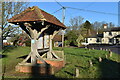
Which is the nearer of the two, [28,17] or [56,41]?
[28,17]

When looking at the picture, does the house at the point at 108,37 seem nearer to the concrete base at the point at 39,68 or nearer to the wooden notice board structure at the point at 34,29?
the wooden notice board structure at the point at 34,29

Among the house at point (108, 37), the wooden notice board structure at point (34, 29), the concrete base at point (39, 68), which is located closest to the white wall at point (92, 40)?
the house at point (108, 37)

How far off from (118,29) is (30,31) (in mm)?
50870

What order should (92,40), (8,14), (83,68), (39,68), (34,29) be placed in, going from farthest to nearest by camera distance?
1. (92,40)
2. (8,14)
3. (83,68)
4. (34,29)
5. (39,68)

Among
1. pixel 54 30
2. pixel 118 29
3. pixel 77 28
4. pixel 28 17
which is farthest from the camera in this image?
pixel 77 28

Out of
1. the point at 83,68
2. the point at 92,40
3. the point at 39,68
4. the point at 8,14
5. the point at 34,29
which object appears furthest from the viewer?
the point at 92,40

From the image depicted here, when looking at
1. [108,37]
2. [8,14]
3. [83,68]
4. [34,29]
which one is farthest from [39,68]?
[108,37]

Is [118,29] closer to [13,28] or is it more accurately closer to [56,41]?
[56,41]

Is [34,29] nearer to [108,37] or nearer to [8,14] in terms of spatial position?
[8,14]

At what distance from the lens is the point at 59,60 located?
10500 millimetres

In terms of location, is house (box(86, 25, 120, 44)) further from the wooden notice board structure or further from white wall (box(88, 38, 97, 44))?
the wooden notice board structure

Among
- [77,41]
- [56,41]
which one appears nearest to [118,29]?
[77,41]

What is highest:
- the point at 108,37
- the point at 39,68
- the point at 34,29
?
the point at 108,37

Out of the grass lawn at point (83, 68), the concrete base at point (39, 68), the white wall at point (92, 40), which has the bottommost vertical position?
the grass lawn at point (83, 68)
